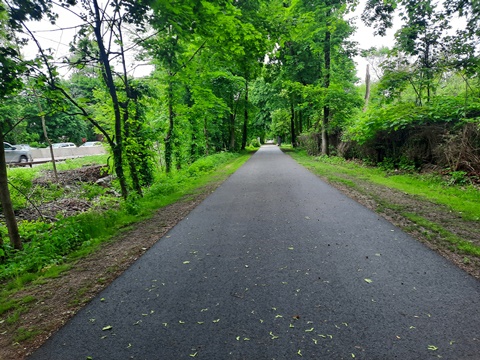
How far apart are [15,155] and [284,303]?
2315 cm

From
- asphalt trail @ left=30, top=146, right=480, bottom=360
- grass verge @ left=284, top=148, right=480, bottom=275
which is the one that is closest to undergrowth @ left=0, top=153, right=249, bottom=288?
asphalt trail @ left=30, top=146, right=480, bottom=360

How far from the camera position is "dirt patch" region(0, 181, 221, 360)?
2.29m

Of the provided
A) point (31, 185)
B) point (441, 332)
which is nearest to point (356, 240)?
point (441, 332)

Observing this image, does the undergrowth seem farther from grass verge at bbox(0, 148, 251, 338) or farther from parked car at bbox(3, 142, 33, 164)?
parked car at bbox(3, 142, 33, 164)

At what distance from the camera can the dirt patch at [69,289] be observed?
7.52 ft

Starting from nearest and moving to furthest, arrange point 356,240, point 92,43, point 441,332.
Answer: point 441,332 → point 356,240 → point 92,43

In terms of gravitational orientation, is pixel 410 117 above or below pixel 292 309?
above

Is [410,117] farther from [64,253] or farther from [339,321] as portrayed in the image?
[64,253]

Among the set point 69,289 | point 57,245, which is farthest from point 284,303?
point 57,245

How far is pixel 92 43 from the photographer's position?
6418 mm

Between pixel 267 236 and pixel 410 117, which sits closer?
pixel 267 236

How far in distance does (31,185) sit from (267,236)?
11276 mm

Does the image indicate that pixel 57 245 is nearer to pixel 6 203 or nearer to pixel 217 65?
pixel 6 203

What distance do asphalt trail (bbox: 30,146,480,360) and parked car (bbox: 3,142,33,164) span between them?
66.1 feet
